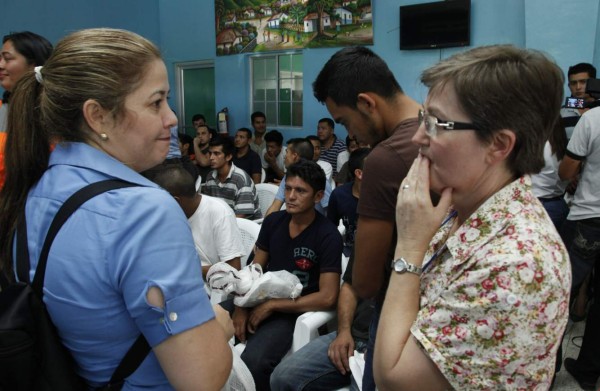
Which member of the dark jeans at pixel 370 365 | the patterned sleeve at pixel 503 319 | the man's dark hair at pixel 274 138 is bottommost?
the dark jeans at pixel 370 365

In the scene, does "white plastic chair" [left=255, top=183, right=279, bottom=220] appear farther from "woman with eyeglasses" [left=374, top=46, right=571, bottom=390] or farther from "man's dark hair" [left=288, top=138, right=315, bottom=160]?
"woman with eyeglasses" [left=374, top=46, right=571, bottom=390]

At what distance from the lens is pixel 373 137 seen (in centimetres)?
154

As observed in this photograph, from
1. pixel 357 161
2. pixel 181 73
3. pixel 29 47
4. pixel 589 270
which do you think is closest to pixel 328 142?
pixel 357 161

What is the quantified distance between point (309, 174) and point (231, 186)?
154 centimetres

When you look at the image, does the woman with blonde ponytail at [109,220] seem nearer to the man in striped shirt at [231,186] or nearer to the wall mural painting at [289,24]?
the man in striped shirt at [231,186]

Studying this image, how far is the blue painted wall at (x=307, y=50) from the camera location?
194 inches

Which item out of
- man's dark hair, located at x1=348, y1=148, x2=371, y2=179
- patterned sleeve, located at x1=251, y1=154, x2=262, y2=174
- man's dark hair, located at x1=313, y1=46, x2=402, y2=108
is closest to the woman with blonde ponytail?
man's dark hair, located at x1=313, y1=46, x2=402, y2=108

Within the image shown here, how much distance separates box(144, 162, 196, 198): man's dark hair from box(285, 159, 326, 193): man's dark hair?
56 cm

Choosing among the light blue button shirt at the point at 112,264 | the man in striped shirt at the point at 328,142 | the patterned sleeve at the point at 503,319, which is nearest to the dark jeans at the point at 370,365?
the patterned sleeve at the point at 503,319

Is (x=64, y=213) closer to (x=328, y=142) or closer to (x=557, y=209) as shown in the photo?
(x=557, y=209)

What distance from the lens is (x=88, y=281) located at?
813 millimetres

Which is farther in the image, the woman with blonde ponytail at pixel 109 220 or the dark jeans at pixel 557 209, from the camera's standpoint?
the dark jeans at pixel 557 209

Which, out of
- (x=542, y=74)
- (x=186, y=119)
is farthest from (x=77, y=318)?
(x=186, y=119)

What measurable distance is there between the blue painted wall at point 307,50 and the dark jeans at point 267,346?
2810 mm
